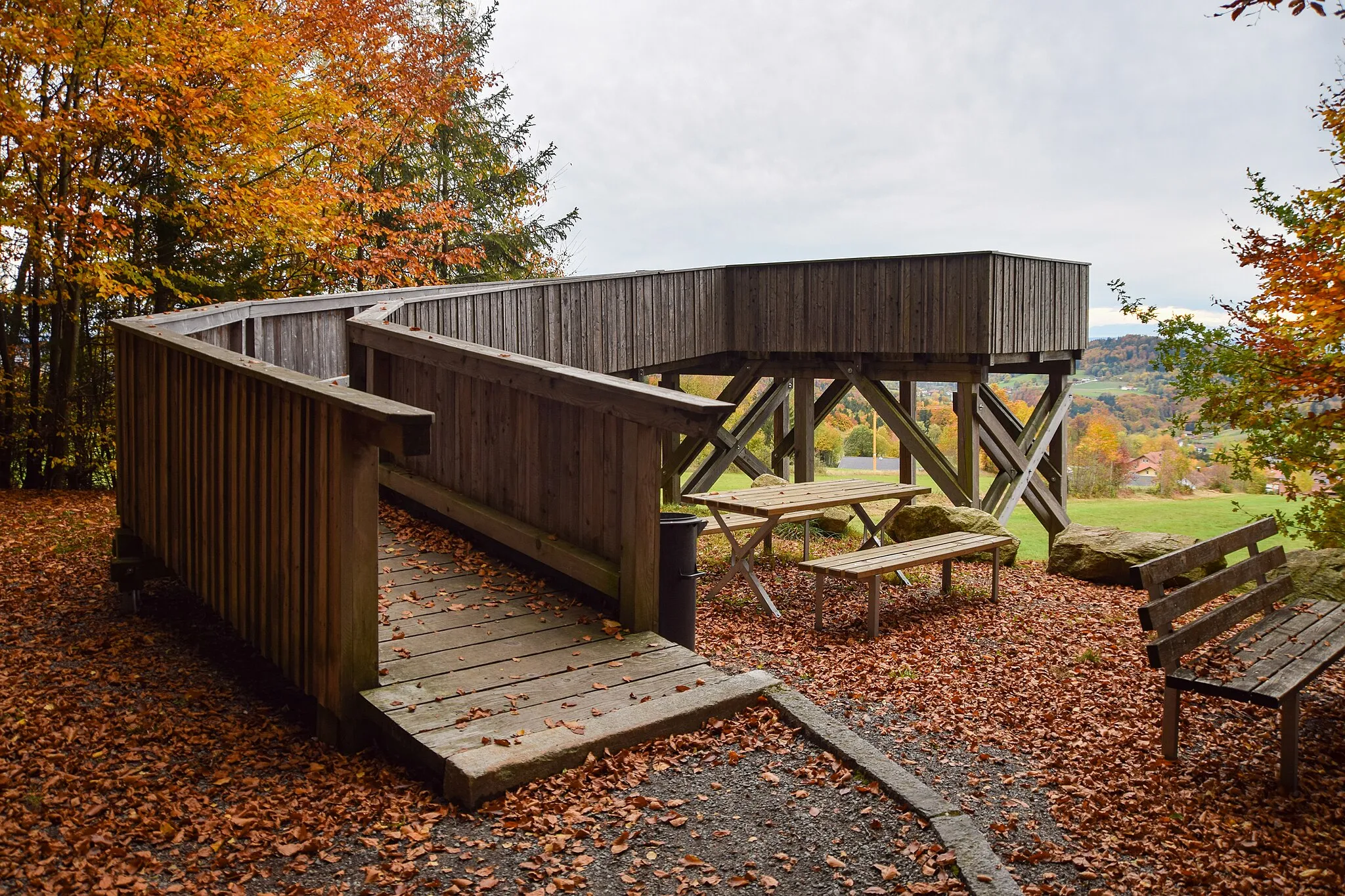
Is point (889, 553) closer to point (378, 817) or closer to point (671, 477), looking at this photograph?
point (378, 817)

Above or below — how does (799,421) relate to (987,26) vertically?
below

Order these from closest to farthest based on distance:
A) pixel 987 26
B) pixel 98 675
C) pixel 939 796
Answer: pixel 939 796 < pixel 98 675 < pixel 987 26

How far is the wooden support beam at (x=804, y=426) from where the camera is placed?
44.7 feet

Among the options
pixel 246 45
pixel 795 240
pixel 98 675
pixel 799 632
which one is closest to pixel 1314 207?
pixel 799 632

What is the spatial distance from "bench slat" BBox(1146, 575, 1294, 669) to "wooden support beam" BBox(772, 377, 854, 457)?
884 centimetres

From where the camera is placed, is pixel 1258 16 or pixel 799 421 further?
pixel 799 421

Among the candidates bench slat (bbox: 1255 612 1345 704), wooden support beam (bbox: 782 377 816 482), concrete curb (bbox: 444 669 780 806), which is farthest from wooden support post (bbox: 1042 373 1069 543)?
concrete curb (bbox: 444 669 780 806)

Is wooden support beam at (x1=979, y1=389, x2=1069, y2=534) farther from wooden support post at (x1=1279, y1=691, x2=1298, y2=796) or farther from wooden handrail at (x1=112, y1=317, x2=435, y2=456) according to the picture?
wooden handrail at (x1=112, y1=317, x2=435, y2=456)

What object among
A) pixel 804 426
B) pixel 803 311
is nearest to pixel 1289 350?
pixel 803 311

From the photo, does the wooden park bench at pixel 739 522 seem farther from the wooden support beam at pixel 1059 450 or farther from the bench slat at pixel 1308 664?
the wooden support beam at pixel 1059 450

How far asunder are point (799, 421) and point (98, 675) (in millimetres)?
10177

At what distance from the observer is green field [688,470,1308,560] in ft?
61.8

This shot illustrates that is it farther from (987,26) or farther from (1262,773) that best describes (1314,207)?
(987,26)

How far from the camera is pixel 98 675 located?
16.1 ft
